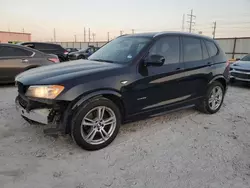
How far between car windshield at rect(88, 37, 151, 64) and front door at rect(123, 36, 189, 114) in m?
0.21

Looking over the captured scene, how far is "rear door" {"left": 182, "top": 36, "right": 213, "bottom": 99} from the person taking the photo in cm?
432

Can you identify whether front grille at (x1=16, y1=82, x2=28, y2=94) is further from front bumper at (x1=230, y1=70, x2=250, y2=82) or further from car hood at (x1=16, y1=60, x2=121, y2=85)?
front bumper at (x1=230, y1=70, x2=250, y2=82)

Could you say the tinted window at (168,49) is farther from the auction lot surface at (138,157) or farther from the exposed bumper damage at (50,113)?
→ the exposed bumper damage at (50,113)

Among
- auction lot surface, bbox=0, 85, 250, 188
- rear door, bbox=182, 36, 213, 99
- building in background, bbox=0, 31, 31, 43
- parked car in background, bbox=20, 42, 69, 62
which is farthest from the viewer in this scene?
building in background, bbox=0, 31, 31, 43

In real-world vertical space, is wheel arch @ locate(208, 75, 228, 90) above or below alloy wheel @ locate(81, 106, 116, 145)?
above

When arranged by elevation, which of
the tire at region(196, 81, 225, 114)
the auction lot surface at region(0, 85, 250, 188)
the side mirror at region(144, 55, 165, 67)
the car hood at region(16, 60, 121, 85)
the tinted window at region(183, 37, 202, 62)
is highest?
the tinted window at region(183, 37, 202, 62)

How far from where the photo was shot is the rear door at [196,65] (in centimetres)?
432

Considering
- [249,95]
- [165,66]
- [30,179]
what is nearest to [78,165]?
[30,179]

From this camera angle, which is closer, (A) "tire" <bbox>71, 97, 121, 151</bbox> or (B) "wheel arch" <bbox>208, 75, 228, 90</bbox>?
(A) "tire" <bbox>71, 97, 121, 151</bbox>

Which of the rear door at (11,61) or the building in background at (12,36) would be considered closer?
the rear door at (11,61)

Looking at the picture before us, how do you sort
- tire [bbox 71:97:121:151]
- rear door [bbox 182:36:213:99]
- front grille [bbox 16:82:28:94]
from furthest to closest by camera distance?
1. rear door [bbox 182:36:213:99]
2. front grille [bbox 16:82:28:94]
3. tire [bbox 71:97:121:151]

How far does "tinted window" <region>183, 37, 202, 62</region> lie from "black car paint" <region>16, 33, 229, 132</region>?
0.44ft

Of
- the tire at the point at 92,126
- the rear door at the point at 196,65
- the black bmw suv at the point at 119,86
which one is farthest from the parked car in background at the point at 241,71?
the tire at the point at 92,126

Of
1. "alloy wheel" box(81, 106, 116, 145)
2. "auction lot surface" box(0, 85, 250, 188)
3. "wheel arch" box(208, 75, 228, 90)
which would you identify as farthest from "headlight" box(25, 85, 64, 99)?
"wheel arch" box(208, 75, 228, 90)
